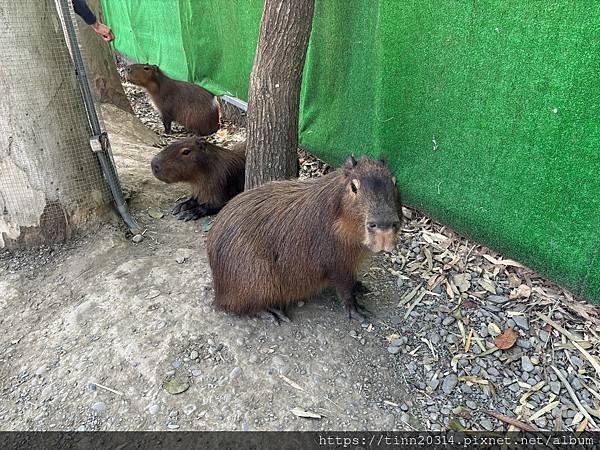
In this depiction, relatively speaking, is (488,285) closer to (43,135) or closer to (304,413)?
(304,413)

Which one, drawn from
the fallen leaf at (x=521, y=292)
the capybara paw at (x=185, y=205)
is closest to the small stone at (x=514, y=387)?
the fallen leaf at (x=521, y=292)

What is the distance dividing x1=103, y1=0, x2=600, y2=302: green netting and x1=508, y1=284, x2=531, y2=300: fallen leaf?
16cm

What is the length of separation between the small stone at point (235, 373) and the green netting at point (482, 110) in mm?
1968

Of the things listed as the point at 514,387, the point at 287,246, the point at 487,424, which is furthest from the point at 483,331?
the point at 287,246

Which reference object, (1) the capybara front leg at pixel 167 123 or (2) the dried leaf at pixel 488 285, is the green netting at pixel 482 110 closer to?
(2) the dried leaf at pixel 488 285

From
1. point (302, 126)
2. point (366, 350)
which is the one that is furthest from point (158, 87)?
point (366, 350)

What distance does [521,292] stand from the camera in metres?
2.83

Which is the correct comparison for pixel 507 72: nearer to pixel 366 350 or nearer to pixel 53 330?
pixel 366 350

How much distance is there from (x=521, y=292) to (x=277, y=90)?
2278mm

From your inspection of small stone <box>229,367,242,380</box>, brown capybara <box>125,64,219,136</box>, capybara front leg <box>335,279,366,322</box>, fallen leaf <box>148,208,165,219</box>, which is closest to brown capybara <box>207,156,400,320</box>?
capybara front leg <box>335,279,366,322</box>

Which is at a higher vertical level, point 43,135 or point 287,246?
point 43,135

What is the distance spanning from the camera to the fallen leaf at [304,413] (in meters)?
2.22

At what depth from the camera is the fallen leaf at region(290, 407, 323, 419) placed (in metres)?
2.22

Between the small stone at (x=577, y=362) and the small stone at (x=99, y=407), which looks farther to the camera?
the small stone at (x=577, y=362)
